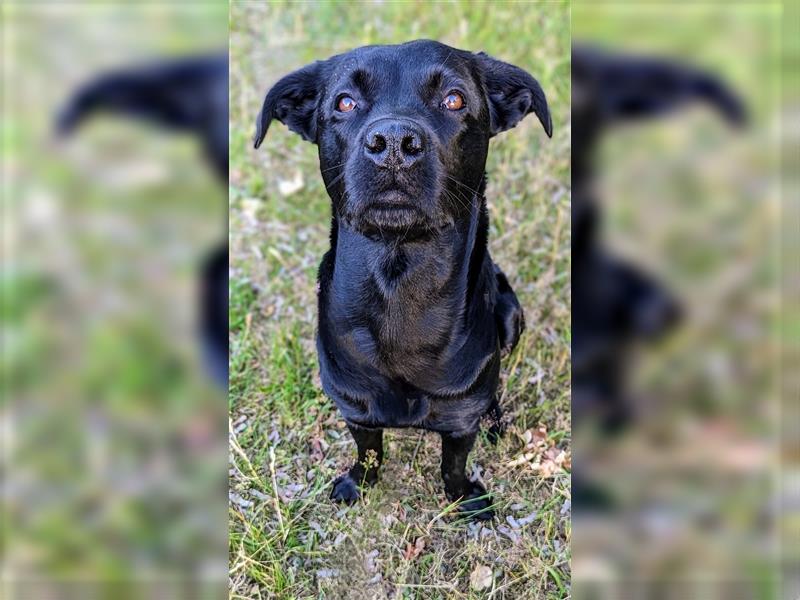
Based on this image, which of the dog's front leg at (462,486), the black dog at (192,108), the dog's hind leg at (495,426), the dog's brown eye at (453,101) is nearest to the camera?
the black dog at (192,108)

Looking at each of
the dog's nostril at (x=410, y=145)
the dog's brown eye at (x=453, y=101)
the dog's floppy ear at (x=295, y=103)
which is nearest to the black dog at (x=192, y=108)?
the dog's floppy ear at (x=295, y=103)

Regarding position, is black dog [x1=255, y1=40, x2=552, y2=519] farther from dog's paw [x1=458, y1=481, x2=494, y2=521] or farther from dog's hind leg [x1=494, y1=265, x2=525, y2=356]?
dog's paw [x1=458, y1=481, x2=494, y2=521]

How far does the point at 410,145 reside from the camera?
1.86 m

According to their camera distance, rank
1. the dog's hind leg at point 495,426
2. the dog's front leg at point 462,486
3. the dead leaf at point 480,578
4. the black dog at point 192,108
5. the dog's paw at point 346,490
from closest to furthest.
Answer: the black dog at point 192,108
the dead leaf at point 480,578
the dog's front leg at point 462,486
the dog's paw at point 346,490
the dog's hind leg at point 495,426

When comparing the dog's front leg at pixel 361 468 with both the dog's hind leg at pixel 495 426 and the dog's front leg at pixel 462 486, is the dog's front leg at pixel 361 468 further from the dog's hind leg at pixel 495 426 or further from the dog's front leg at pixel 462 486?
the dog's hind leg at pixel 495 426

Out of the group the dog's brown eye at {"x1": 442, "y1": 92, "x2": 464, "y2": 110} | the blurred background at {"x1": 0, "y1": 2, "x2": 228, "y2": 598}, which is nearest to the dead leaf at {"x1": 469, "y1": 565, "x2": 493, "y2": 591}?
the blurred background at {"x1": 0, "y1": 2, "x2": 228, "y2": 598}

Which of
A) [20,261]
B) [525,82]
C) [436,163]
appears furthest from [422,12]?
[20,261]

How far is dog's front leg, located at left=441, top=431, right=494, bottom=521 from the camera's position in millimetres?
2559

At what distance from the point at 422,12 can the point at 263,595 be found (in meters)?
2.55

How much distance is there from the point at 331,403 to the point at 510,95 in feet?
5.07

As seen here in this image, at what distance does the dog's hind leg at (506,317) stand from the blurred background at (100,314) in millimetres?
1403

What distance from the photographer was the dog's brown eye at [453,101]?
2.05 meters

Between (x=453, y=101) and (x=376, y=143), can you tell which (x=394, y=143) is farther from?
(x=453, y=101)

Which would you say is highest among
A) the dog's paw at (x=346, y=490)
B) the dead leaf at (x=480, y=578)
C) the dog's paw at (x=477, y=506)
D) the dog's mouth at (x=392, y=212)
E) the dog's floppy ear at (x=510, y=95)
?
the dog's floppy ear at (x=510, y=95)
